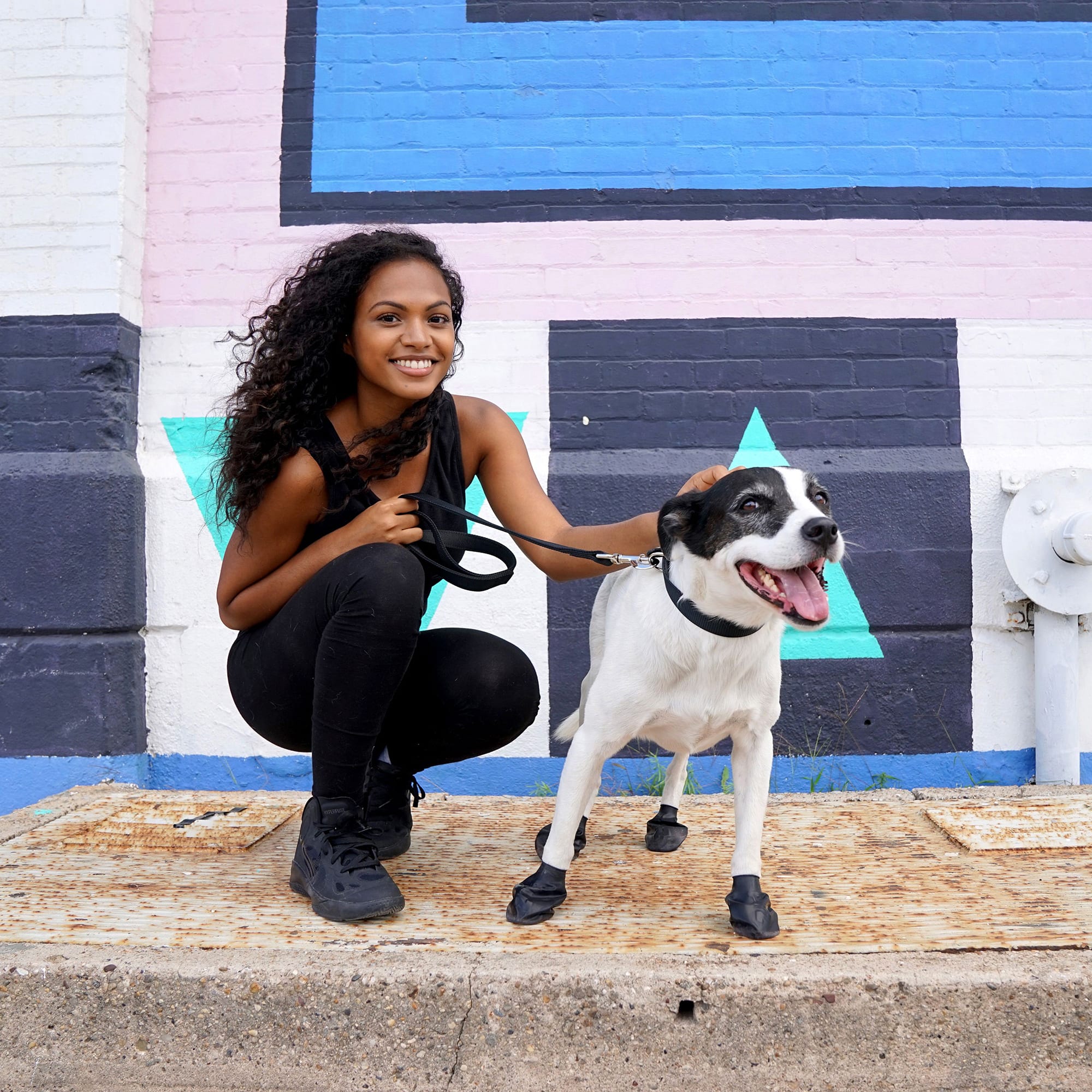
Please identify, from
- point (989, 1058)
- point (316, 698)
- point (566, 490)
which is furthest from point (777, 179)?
point (989, 1058)

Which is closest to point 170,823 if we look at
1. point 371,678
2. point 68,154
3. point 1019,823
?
point 371,678

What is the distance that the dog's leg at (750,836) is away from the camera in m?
1.88

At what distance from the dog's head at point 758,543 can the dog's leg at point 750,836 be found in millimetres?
260

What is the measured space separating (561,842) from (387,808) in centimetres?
64

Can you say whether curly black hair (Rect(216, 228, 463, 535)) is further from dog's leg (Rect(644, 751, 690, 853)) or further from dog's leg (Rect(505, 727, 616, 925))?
dog's leg (Rect(644, 751, 690, 853))

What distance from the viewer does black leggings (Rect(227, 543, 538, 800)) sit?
201cm

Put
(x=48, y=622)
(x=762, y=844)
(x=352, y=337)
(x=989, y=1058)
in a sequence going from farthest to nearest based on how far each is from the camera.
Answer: (x=48, y=622), (x=762, y=844), (x=352, y=337), (x=989, y=1058)

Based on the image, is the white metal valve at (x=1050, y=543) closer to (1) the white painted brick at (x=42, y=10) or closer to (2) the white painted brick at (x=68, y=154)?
(2) the white painted brick at (x=68, y=154)

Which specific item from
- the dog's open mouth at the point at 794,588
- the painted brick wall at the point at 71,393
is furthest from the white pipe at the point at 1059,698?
the painted brick wall at the point at 71,393

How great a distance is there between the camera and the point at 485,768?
12.1 feet

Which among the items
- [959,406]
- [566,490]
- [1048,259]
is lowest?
[566,490]

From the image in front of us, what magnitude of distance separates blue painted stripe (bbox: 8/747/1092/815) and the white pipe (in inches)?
5.1

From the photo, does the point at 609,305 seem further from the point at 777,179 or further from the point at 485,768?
the point at 485,768

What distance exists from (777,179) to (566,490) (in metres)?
1.45
